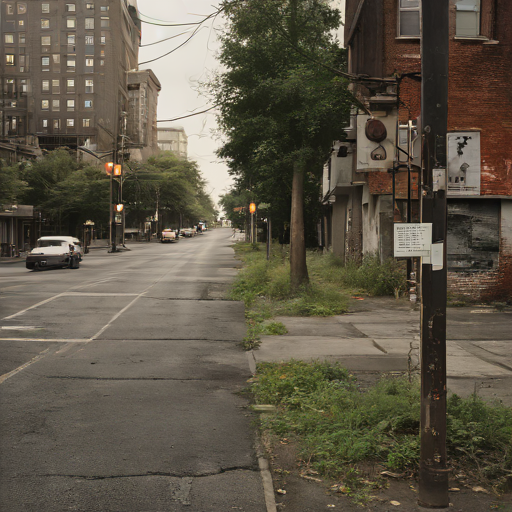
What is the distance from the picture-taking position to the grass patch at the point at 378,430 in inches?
199

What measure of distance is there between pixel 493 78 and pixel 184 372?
13529 millimetres

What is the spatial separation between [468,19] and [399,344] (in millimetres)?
11258

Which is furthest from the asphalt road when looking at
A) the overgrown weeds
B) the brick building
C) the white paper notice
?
the brick building

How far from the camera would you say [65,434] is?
19.6ft

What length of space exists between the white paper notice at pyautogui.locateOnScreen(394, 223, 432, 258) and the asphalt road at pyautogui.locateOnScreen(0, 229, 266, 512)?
2.17 m

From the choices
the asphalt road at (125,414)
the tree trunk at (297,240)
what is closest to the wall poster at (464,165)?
the tree trunk at (297,240)

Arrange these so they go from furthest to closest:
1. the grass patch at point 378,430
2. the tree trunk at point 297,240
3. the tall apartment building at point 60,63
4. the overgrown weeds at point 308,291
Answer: the tall apartment building at point 60,63
the tree trunk at point 297,240
the overgrown weeds at point 308,291
the grass patch at point 378,430

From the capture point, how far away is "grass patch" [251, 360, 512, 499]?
5051 mm

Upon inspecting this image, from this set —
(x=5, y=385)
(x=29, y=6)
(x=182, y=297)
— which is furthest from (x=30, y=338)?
(x=29, y=6)

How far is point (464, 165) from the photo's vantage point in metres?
17.5

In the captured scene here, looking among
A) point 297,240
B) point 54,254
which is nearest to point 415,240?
point 297,240

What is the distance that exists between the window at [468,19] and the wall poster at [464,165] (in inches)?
115

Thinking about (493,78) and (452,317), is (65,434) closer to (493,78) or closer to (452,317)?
(452,317)

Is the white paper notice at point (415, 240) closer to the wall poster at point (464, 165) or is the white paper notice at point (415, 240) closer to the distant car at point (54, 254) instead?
the wall poster at point (464, 165)
